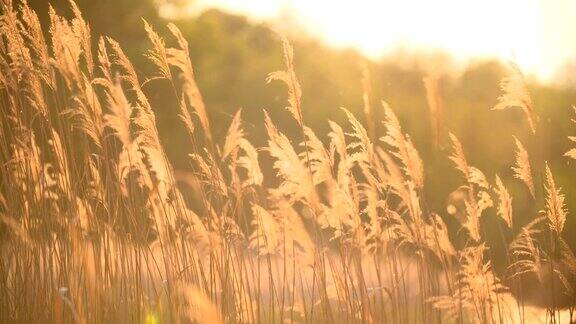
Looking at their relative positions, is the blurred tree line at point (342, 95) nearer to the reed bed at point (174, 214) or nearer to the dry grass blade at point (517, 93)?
the dry grass blade at point (517, 93)

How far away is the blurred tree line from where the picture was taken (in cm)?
1030

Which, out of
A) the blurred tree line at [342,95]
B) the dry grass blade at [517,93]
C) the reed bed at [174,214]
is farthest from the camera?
the blurred tree line at [342,95]

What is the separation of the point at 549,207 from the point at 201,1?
979cm

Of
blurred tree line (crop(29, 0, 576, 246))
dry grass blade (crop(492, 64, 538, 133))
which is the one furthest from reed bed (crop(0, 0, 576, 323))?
blurred tree line (crop(29, 0, 576, 246))

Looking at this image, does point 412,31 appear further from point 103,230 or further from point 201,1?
point 103,230

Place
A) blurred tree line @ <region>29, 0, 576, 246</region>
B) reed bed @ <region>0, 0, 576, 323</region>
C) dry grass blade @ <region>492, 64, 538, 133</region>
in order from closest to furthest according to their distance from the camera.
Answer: reed bed @ <region>0, 0, 576, 323</region> < dry grass blade @ <region>492, 64, 538, 133</region> < blurred tree line @ <region>29, 0, 576, 246</region>

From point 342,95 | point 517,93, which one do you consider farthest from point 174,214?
point 342,95

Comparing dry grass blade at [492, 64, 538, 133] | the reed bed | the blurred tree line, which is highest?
the blurred tree line

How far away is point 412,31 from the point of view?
902cm

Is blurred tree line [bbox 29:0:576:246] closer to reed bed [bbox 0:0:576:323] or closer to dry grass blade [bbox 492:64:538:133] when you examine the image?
dry grass blade [bbox 492:64:538:133]

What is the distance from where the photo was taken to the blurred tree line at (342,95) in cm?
1030

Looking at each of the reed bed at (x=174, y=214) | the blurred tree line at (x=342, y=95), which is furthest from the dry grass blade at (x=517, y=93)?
the blurred tree line at (x=342, y=95)

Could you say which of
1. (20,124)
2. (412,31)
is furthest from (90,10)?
(20,124)

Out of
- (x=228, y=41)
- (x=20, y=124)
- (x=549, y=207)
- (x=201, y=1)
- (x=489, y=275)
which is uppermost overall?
(x=201, y=1)
